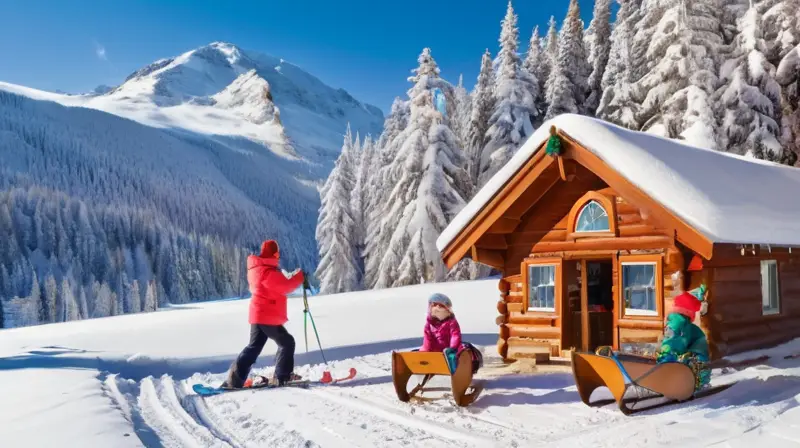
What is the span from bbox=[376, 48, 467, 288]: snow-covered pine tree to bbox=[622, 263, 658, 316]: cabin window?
1733 centimetres

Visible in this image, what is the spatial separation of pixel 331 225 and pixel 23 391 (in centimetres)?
2889

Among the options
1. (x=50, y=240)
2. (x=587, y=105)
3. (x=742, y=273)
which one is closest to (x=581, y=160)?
(x=742, y=273)

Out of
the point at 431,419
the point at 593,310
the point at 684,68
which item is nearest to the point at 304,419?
the point at 431,419

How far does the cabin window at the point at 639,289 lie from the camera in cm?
925

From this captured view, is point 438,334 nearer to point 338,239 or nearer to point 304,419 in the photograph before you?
point 304,419

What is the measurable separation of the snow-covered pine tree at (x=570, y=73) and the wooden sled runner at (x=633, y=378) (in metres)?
26.5

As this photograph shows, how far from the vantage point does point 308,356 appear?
12.8 metres

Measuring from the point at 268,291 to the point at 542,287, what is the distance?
194 inches

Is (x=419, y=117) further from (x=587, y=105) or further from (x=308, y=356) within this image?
(x=308, y=356)

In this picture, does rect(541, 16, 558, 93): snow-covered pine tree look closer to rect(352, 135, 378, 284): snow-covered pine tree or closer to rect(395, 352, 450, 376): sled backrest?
rect(352, 135, 378, 284): snow-covered pine tree

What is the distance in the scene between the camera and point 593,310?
36.7 ft

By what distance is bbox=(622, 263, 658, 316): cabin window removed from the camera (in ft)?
30.3

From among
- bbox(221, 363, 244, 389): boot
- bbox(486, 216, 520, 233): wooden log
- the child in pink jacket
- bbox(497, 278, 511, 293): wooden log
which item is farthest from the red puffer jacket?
bbox(497, 278, 511, 293): wooden log

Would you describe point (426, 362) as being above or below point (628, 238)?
below
